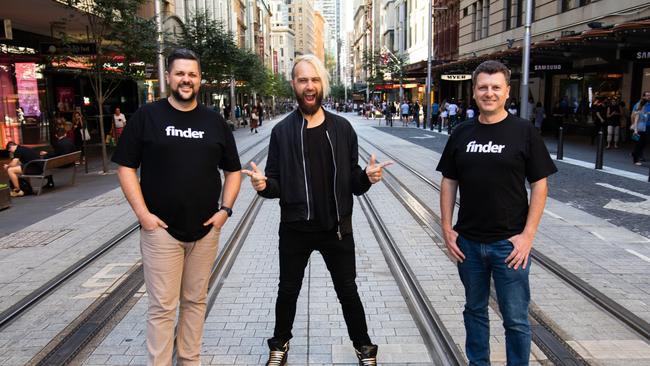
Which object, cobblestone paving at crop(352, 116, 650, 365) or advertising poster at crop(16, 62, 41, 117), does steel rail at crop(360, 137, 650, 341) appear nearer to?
cobblestone paving at crop(352, 116, 650, 365)

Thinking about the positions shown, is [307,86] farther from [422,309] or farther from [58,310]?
[58,310]

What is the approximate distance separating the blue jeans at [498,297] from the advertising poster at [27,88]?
73.0 feet

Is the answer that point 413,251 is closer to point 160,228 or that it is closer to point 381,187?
point 160,228

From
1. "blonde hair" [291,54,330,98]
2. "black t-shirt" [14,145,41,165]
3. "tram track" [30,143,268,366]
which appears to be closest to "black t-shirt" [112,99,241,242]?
"blonde hair" [291,54,330,98]

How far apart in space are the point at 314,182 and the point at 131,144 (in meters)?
1.13

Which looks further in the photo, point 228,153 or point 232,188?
point 232,188

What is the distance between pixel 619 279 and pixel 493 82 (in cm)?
385

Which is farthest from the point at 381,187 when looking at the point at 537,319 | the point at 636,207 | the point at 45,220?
the point at 537,319

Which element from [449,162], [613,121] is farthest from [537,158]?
[613,121]

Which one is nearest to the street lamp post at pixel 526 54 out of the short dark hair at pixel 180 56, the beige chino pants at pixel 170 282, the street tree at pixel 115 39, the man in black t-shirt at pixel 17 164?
the street tree at pixel 115 39

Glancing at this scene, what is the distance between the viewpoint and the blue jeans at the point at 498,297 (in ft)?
10.5

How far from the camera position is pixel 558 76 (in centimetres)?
2777

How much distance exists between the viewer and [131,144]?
10.8ft

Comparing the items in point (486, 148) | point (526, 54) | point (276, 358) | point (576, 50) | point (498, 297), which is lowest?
point (276, 358)
